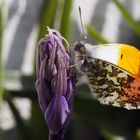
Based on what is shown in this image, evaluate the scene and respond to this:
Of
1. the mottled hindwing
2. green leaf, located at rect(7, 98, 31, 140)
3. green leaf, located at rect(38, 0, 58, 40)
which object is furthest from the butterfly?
green leaf, located at rect(7, 98, 31, 140)

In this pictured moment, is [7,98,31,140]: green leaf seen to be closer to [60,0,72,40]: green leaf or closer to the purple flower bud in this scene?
[60,0,72,40]: green leaf

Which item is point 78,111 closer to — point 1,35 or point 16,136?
point 16,136

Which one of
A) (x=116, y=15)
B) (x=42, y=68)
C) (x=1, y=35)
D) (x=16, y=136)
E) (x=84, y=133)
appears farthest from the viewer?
(x=116, y=15)

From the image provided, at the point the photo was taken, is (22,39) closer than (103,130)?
No

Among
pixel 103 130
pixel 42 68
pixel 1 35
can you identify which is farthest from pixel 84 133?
pixel 42 68

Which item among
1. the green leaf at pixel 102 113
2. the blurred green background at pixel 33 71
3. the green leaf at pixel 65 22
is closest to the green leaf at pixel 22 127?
the blurred green background at pixel 33 71

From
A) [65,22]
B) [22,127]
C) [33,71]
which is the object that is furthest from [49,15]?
[22,127]
